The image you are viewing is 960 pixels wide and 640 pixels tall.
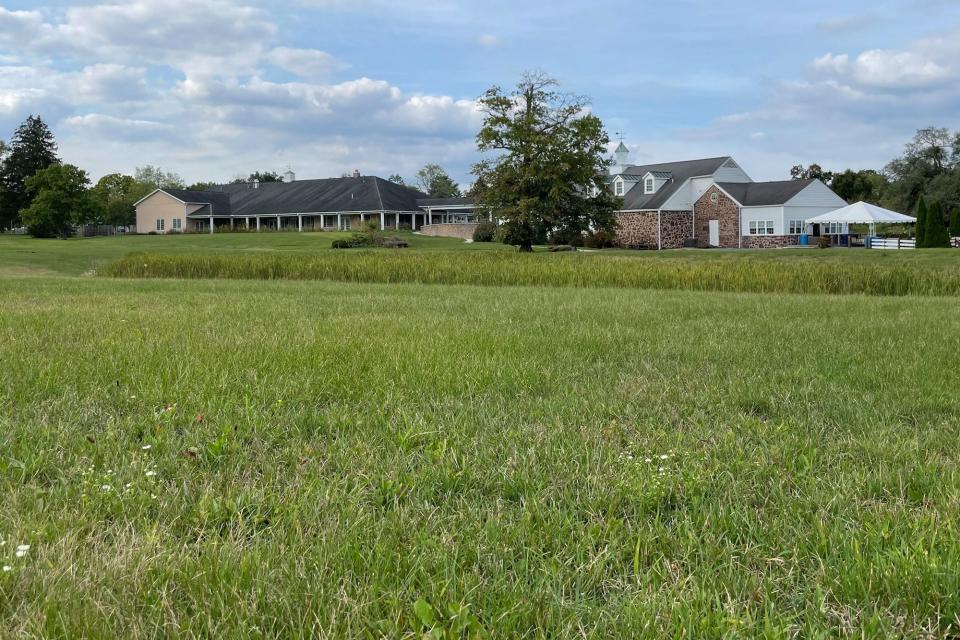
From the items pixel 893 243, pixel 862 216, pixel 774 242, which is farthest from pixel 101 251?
pixel 893 243

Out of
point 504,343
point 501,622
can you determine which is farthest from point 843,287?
point 501,622

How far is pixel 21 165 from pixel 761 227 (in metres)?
70.8

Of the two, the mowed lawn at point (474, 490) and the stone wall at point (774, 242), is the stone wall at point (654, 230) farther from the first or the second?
the mowed lawn at point (474, 490)

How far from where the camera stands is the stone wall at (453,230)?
205 ft

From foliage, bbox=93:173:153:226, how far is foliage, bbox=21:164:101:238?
366 cm

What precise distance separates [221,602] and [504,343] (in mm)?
5122

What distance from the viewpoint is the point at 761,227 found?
5256cm

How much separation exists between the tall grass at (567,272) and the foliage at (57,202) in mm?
48372

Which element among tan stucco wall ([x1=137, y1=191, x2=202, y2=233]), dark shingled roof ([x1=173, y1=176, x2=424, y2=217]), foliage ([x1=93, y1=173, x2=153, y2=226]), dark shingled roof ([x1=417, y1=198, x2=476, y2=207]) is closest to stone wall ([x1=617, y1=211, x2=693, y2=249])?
dark shingled roof ([x1=417, y1=198, x2=476, y2=207])

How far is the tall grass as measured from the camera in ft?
56.1

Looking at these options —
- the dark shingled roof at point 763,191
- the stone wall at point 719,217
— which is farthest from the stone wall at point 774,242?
the dark shingled roof at point 763,191

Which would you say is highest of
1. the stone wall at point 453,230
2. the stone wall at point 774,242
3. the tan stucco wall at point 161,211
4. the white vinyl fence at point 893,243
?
the tan stucco wall at point 161,211

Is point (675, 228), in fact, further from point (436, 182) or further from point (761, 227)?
point (436, 182)

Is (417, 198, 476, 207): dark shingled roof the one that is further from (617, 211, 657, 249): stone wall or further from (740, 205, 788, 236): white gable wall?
(740, 205, 788, 236): white gable wall
